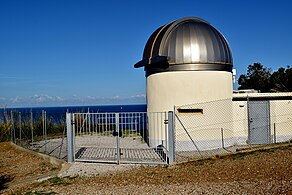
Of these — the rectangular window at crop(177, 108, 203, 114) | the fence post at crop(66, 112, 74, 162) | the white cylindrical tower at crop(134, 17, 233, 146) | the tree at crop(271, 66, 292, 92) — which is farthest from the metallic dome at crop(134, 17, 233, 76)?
the tree at crop(271, 66, 292, 92)

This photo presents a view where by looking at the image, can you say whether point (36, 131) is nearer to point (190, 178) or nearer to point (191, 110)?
point (191, 110)

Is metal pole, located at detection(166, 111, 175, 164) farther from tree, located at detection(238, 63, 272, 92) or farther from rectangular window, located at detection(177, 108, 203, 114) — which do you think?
tree, located at detection(238, 63, 272, 92)

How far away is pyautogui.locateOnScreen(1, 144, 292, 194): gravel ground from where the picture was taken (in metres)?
7.38

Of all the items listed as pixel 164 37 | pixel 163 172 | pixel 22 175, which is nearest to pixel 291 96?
pixel 164 37

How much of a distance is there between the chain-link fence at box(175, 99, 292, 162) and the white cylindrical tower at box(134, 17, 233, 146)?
44 centimetres

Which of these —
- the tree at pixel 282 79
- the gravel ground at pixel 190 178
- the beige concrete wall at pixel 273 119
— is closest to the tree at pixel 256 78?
the tree at pixel 282 79

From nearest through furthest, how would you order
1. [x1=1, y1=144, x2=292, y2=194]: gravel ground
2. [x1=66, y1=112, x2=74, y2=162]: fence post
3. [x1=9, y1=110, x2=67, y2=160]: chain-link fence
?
[x1=1, y1=144, x2=292, y2=194]: gravel ground → [x1=66, y1=112, x2=74, y2=162]: fence post → [x1=9, y1=110, x2=67, y2=160]: chain-link fence

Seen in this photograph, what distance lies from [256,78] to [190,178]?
25897 mm

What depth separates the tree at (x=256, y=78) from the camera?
30452mm

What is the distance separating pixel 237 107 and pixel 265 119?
1.46 metres

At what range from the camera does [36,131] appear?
19.4 meters

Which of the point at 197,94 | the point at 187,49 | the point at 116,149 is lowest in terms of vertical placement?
the point at 116,149

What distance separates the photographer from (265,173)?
842 centimetres

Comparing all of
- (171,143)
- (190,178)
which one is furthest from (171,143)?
(190,178)
